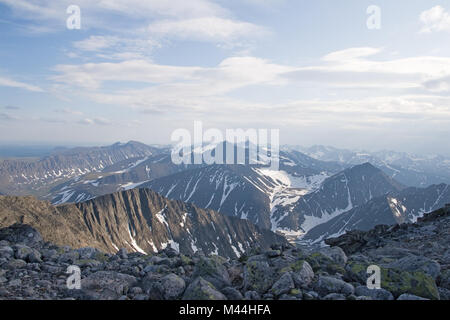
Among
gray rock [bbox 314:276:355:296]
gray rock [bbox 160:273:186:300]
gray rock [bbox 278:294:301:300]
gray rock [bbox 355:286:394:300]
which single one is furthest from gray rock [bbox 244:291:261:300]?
gray rock [bbox 355:286:394:300]

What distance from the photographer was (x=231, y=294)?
9.70 meters

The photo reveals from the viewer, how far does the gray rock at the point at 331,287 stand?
9.91 meters

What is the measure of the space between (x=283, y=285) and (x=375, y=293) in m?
3.17

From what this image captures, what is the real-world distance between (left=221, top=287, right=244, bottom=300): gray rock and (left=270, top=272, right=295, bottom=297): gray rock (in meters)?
1.26

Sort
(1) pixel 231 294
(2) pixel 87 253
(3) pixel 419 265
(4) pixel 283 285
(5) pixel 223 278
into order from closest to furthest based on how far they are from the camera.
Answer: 1. (1) pixel 231 294
2. (4) pixel 283 285
3. (5) pixel 223 278
4. (3) pixel 419 265
5. (2) pixel 87 253

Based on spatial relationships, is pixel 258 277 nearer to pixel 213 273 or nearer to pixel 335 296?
pixel 213 273

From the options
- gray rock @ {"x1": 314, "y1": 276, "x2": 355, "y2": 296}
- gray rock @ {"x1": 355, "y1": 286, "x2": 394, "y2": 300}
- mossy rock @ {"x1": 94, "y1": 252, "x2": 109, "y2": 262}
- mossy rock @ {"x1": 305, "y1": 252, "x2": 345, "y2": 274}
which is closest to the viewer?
gray rock @ {"x1": 355, "y1": 286, "x2": 394, "y2": 300}

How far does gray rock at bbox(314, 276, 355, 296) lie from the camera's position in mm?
9906

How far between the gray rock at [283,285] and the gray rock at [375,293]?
232 cm

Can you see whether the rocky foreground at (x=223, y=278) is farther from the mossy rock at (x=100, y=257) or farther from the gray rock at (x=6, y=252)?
the mossy rock at (x=100, y=257)

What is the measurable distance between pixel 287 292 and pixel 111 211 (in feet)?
678

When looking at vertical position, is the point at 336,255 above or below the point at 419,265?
below

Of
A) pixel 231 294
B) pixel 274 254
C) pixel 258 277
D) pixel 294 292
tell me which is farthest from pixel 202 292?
pixel 274 254

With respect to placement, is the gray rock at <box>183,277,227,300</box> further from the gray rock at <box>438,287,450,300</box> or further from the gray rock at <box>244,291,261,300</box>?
the gray rock at <box>438,287,450,300</box>
